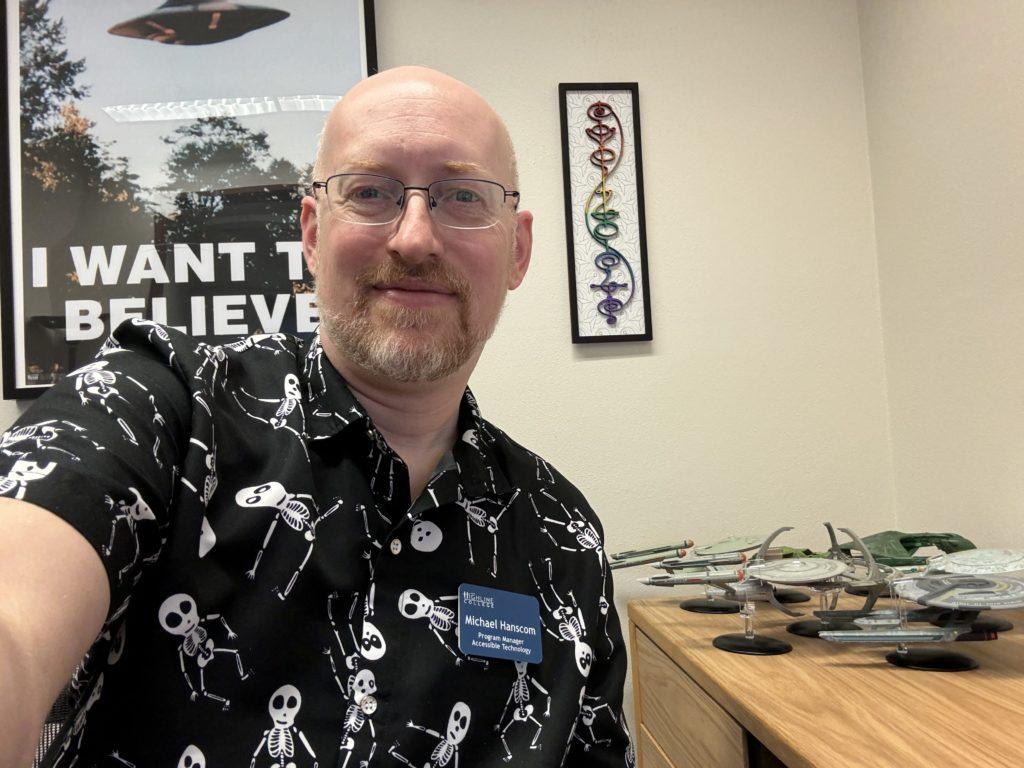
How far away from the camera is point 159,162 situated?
5.96 ft

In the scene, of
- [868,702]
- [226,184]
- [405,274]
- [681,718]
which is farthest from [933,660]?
[226,184]

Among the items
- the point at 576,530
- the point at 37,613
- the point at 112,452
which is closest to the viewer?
the point at 37,613

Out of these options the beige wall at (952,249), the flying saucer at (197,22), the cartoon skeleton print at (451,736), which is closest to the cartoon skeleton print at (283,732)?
the cartoon skeleton print at (451,736)

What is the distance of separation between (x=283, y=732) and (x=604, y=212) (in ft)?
5.07

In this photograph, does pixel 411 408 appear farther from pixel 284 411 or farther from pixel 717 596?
pixel 717 596

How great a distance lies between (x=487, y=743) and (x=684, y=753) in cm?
63

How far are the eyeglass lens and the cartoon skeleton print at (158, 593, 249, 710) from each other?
1.66 ft

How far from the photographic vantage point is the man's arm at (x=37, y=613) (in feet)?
1.50

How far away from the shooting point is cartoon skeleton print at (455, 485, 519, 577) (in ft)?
2.96

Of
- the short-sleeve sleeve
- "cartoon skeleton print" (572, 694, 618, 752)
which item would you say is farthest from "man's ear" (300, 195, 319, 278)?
"cartoon skeleton print" (572, 694, 618, 752)

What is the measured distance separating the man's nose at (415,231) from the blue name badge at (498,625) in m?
0.43

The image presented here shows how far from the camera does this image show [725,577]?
1.29 m

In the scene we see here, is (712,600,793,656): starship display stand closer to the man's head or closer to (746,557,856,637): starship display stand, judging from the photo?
(746,557,856,637): starship display stand

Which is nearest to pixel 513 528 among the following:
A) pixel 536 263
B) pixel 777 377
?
pixel 536 263
